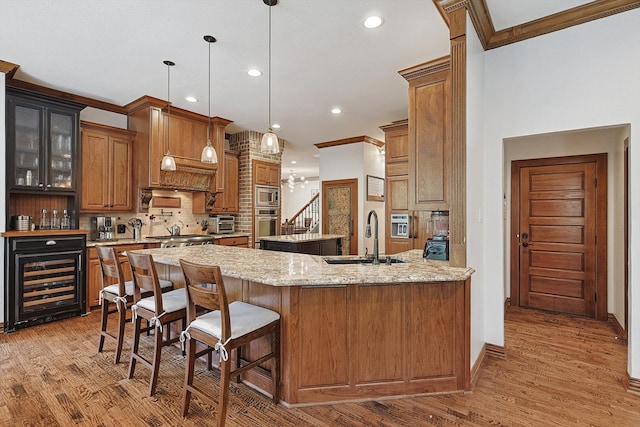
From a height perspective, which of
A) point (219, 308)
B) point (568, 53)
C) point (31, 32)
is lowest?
point (219, 308)

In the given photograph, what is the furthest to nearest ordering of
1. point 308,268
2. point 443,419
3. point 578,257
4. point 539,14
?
1. point 578,257
2. point 539,14
3. point 308,268
4. point 443,419

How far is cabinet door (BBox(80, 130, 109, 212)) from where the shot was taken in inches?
179

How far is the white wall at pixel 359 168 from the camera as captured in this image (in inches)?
270

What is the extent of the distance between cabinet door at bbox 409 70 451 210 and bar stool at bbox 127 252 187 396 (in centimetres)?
216

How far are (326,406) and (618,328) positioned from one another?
347cm

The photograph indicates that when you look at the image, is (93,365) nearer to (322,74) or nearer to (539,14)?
(322,74)

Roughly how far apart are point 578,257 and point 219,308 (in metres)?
4.42

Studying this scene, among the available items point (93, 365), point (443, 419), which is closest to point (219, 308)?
point (443, 419)

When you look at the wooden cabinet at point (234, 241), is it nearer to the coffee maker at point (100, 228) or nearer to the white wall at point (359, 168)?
the coffee maker at point (100, 228)

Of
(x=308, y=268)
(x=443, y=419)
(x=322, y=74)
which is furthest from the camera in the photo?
(x=322, y=74)

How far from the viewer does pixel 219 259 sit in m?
2.81

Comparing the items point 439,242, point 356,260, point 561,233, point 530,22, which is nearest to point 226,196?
point 356,260

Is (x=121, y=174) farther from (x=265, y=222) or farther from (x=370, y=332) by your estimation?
(x=370, y=332)

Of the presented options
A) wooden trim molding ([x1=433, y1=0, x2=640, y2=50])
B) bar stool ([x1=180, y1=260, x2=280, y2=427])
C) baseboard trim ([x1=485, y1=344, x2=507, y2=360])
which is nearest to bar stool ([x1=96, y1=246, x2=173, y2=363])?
bar stool ([x1=180, y1=260, x2=280, y2=427])
